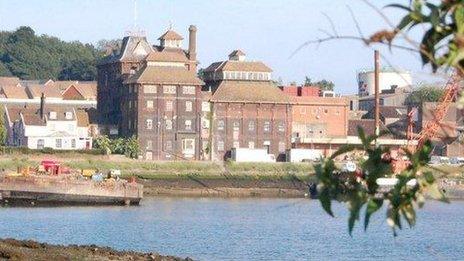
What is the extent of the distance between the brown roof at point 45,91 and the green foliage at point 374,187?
397 ft

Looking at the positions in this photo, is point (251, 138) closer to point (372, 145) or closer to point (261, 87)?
point (261, 87)

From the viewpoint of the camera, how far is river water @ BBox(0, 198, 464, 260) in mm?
39500

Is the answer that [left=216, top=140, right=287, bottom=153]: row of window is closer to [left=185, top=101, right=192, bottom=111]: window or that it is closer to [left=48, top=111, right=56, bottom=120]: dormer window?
[left=185, top=101, right=192, bottom=111]: window

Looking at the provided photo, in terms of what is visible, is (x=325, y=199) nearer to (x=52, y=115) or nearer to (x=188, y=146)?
(x=188, y=146)

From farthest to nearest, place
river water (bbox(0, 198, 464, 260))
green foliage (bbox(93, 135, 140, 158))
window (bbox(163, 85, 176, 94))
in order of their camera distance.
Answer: window (bbox(163, 85, 176, 94))
green foliage (bbox(93, 135, 140, 158))
river water (bbox(0, 198, 464, 260))

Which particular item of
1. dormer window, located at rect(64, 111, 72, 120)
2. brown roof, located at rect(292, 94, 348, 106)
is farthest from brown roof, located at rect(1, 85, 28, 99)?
brown roof, located at rect(292, 94, 348, 106)

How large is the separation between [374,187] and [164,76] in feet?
289

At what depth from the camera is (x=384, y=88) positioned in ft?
475

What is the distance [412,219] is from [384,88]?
14087 centimetres

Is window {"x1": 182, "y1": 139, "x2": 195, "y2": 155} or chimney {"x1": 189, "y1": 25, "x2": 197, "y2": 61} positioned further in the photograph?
chimney {"x1": 189, "y1": 25, "x2": 197, "y2": 61}

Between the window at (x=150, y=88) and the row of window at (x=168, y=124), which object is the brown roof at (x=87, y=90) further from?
the window at (x=150, y=88)

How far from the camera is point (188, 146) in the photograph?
311 feet

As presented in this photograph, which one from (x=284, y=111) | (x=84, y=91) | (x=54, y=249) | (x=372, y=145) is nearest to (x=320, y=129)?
(x=284, y=111)

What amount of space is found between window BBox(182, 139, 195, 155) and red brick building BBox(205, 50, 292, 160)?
1378mm
